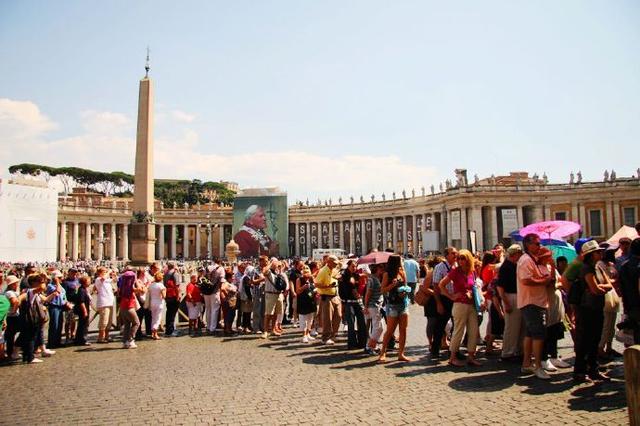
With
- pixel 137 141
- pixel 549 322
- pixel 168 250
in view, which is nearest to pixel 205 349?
pixel 549 322

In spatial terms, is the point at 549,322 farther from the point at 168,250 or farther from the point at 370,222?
the point at 168,250

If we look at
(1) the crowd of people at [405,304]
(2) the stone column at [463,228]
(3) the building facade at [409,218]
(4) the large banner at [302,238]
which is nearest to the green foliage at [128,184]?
(3) the building facade at [409,218]

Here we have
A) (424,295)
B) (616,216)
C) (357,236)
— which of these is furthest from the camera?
(357,236)

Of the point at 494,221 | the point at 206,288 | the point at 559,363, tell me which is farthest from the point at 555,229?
the point at 494,221

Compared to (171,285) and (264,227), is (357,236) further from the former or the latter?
(171,285)

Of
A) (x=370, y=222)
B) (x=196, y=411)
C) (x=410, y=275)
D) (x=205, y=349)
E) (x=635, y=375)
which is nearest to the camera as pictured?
(x=635, y=375)

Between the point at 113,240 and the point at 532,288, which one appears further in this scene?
the point at 113,240

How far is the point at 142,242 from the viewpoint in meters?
23.2

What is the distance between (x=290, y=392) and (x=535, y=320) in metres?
3.48

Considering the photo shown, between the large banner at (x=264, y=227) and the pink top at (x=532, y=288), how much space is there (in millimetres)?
56503

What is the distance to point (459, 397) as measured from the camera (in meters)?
5.97

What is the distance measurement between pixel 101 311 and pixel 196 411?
6.22 metres

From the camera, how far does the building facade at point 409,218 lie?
169 ft

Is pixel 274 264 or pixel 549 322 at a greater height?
pixel 274 264
